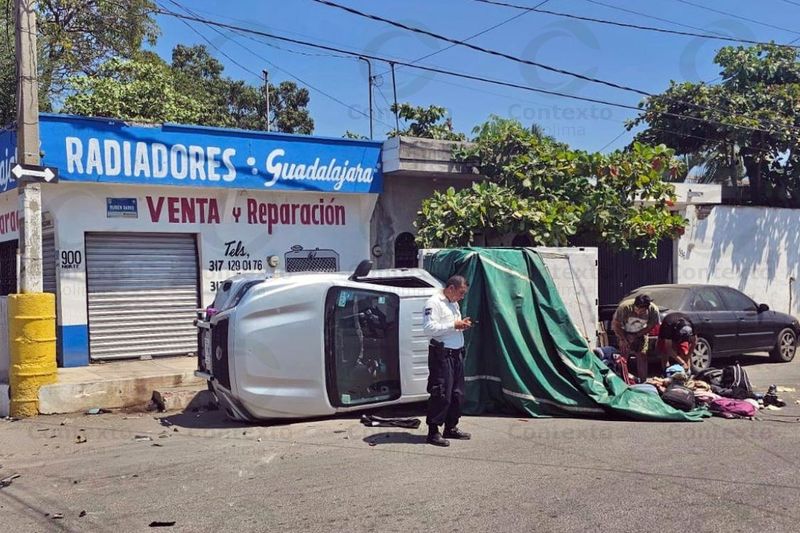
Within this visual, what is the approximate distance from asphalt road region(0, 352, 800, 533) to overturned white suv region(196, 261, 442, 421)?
1.20 ft

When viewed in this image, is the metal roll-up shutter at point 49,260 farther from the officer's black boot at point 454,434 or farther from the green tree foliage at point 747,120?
the green tree foliage at point 747,120

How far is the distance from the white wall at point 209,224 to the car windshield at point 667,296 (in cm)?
528

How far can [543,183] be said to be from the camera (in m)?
13.7

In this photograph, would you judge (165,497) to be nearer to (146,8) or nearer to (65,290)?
(65,290)

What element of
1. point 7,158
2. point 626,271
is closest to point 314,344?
point 7,158

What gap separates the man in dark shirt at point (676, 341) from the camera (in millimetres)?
10828

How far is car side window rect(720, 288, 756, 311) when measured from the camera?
510 inches

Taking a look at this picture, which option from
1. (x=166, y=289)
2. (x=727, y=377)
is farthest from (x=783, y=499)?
(x=166, y=289)

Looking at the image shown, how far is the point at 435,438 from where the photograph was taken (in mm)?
7148

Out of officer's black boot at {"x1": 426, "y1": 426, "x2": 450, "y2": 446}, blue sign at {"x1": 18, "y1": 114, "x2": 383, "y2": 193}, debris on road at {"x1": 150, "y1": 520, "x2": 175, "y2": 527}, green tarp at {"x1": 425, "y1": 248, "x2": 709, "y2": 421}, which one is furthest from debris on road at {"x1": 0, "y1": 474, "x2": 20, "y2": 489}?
blue sign at {"x1": 18, "y1": 114, "x2": 383, "y2": 193}

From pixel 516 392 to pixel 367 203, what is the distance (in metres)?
6.92

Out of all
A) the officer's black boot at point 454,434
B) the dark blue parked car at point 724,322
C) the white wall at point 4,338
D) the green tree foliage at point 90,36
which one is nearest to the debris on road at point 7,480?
the officer's black boot at point 454,434

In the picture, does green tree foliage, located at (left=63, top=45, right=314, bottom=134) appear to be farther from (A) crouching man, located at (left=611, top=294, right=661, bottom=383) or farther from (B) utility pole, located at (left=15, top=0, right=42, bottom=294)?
(A) crouching man, located at (left=611, top=294, right=661, bottom=383)

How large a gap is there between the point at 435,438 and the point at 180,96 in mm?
15069
